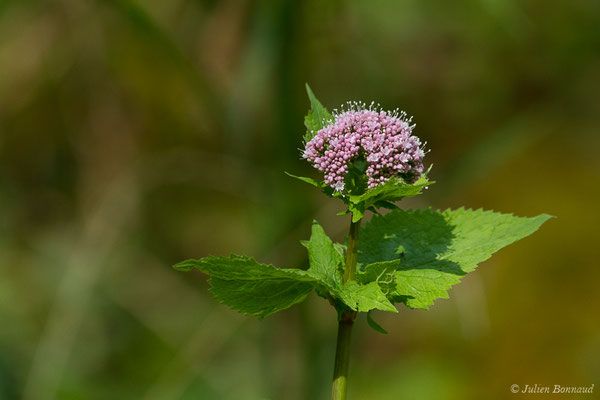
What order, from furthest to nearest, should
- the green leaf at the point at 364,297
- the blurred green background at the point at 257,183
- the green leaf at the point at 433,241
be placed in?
1. the blurred green background at the point at 257,183
2. the green leaf at the point at 433,241
3. the green leaf at the point at 364,297

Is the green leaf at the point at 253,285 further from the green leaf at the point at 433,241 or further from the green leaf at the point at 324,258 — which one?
the green leaf at the point at 433,241

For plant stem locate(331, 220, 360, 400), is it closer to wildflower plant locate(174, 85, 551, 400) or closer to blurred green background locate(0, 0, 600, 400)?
wildflower plant locate(174, 85, 551, 400)

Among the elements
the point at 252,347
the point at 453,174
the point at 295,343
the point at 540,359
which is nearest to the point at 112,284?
the point at 252,347

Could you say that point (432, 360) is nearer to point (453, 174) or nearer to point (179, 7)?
point (453, 174)

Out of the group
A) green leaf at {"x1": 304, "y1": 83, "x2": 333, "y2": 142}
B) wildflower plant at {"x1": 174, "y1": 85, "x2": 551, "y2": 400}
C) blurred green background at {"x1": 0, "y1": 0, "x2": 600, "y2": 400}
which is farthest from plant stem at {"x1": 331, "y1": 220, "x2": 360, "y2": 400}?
blurred green background at {"x1": 0, "y1": 0, "x2": 600, "y2": 400}

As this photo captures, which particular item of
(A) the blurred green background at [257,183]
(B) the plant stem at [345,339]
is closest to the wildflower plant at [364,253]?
(B) the plant stem at [345,339]

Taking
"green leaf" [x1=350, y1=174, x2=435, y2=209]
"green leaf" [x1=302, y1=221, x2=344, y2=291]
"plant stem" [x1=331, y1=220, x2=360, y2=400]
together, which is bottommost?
"plant stem" [x1=331, y1=220, x2=360, y2=400]
